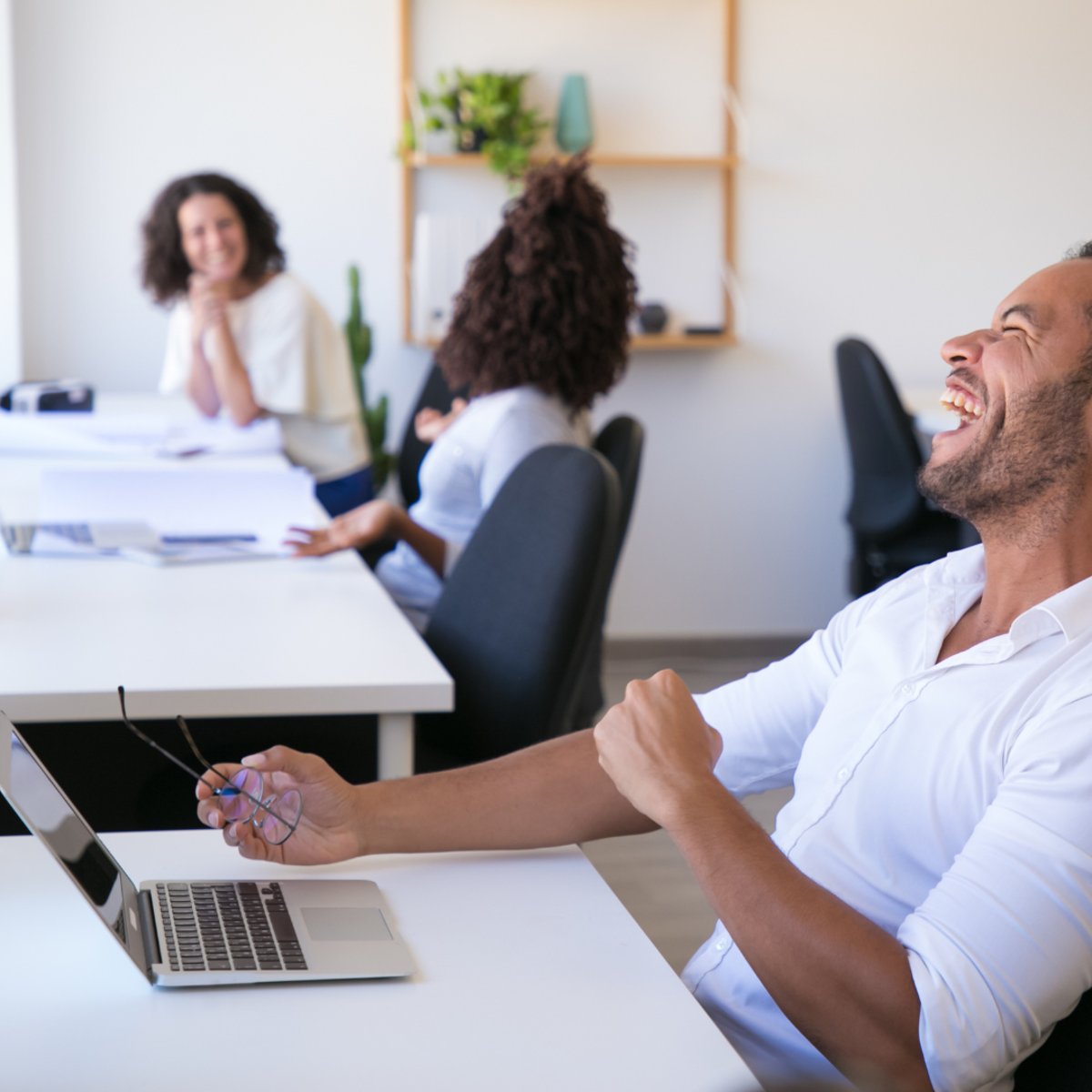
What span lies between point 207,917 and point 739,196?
148 inches

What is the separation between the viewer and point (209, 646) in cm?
167

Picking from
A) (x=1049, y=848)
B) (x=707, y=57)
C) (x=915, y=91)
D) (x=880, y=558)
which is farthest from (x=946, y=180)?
(x=1049, y=848)

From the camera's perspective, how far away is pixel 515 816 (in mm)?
1229

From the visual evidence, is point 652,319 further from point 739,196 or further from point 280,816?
point 280,816

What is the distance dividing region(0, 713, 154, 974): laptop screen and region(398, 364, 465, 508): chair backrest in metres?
2.86

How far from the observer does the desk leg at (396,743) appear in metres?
1.58

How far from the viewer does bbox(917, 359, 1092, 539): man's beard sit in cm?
116

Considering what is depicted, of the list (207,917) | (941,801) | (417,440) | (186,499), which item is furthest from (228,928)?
Answer: (417,440)

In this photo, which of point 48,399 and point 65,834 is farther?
point 48,399

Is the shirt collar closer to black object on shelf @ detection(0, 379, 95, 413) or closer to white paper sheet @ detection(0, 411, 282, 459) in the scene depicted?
white paper sheet @ detection(0, 411, 282, 459)

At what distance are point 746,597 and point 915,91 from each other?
5.34 feet

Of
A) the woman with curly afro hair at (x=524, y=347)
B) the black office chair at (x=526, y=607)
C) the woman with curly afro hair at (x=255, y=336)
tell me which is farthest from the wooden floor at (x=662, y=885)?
the woman with curly afro hair at (x=255, y=336)

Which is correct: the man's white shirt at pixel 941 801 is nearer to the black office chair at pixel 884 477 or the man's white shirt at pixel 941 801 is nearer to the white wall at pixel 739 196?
the black office chair at pixel 884 477

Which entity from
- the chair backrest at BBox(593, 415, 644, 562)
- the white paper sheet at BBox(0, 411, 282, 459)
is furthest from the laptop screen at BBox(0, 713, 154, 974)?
the white paper sheet at BBox(0, 411, 282, 459)
